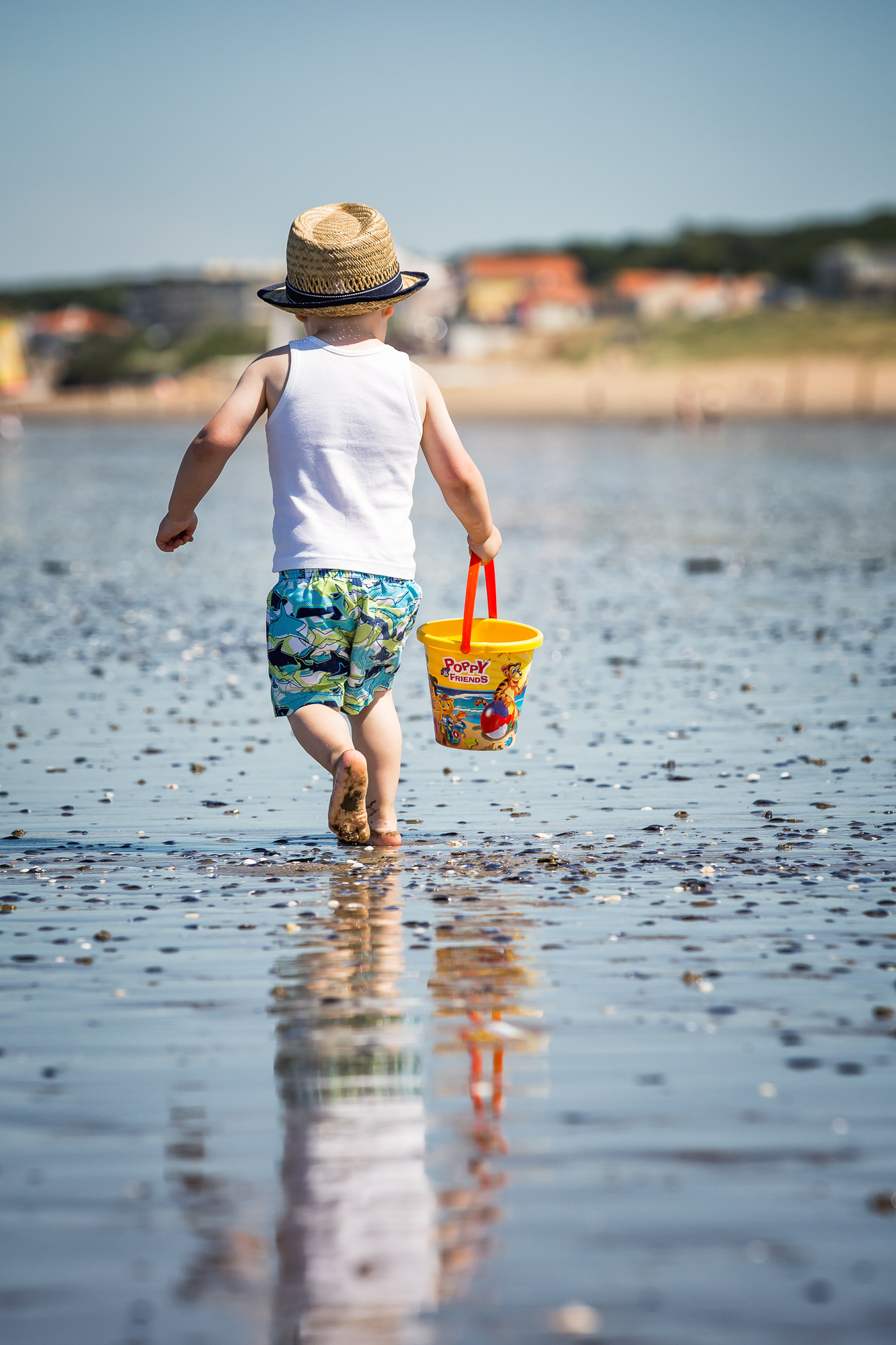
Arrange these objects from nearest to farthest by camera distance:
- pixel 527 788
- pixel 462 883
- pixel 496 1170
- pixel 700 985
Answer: pixel 496 1170 → pixel 700 985 → pixel 462 883 → pixel 527 788

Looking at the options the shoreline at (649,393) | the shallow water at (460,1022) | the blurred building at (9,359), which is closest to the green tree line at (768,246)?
the shoreline at (649,393)

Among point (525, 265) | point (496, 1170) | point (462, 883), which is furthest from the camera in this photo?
point (525, 265)

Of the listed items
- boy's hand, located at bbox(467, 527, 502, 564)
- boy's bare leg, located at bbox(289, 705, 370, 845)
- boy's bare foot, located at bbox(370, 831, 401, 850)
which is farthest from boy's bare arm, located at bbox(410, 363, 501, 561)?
boy's bare foot, located at bbox(370, 831, 401, 850)

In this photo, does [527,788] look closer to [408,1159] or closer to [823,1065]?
[823,1065]

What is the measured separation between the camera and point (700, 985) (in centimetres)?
407

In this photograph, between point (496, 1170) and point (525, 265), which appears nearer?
point (496, 1170)

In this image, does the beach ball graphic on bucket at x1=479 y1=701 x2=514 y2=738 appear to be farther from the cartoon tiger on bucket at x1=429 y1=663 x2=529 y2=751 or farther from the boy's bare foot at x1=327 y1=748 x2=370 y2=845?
the boy's bare foot at x1=327 y1=748 x2=370 y2=845

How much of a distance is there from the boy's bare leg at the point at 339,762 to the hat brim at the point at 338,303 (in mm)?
1250

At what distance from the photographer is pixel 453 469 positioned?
5.20 m

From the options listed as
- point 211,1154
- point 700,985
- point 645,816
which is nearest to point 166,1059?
point 211,1154

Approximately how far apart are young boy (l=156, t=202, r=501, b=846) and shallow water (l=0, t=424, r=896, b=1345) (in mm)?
649

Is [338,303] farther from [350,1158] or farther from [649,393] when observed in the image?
[649,393]

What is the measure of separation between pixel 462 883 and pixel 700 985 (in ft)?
4.09

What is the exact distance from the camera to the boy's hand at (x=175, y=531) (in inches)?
202
